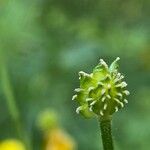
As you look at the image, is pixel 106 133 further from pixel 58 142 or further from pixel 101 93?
pixel 58 142

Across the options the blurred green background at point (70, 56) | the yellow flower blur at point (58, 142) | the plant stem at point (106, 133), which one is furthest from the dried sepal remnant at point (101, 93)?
the blurred green background at point (70, 56)

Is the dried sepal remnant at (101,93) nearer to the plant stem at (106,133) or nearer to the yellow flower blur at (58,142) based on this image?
the plant stem at (106,133)

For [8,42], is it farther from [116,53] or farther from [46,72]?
[116,53]

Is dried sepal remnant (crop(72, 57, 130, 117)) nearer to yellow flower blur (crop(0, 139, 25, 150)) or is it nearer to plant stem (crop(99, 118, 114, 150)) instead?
plant stem (crop(99, 118, 114, 150))

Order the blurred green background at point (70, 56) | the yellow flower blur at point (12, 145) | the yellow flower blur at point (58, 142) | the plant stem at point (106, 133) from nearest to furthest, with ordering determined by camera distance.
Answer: the plant stem at point (106, 133) → the yellow flower blur at point (12, 145) → the yellow flower blur at point (58, 142) → the blurred green background at point (70, 56)

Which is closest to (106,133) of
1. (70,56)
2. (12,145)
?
(12,145)
